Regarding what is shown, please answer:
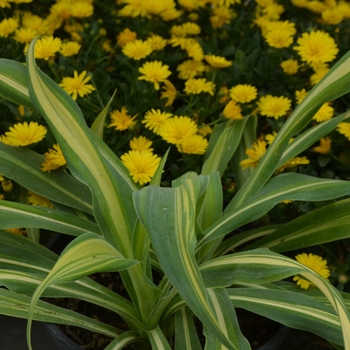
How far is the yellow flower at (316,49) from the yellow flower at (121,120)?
0.39 metres

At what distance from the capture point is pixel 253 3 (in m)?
1.62

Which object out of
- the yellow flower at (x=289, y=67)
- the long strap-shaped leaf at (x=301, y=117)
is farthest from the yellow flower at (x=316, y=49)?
the long strap-shaped leaf at (x=301, y=117)

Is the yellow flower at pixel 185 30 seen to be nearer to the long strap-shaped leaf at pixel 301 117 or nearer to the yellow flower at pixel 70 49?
the yellow flower at pixel 70 49

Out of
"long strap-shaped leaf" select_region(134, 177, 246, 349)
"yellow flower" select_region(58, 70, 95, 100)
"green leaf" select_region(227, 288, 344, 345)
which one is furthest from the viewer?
"yellow flower" select_region(58, 70, 95, 100)

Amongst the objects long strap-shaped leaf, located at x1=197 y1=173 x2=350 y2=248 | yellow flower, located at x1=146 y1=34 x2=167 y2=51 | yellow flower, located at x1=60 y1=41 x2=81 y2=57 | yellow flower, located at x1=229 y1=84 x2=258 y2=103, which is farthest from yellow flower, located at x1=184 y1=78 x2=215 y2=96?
long strap-shaped leaf, located at x1=197 y1=173 x2=350 y2=248

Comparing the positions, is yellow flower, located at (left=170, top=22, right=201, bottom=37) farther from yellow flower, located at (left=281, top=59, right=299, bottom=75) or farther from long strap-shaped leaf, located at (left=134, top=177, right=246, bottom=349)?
long strap-shaped leaf, located at (left=134, top=177, right=246, bottom=349)

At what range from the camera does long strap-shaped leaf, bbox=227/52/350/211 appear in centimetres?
88

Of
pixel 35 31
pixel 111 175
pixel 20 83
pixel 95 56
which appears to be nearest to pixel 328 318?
pixel 111 175

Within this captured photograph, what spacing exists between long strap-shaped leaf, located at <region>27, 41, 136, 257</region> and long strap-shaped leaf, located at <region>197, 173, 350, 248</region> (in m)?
0.12

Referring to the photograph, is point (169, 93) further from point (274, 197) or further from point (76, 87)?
point (274, 197)

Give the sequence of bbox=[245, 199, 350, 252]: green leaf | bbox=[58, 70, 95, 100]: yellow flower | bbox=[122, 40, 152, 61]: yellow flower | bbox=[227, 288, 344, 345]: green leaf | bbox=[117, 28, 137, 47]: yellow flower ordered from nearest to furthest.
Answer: bbox=[227, 288, 344, 345]: green leaf, bbox=[245, 199, 350, 252]: green leaf, bbox=[58, 70, 95, 100]: yellow flower, bbox=[122, 40, 152, 61]: yellow flower, bbox=[117, 28, 137, 47]: yellow flower

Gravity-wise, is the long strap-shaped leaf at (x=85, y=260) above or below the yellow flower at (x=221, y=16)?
below

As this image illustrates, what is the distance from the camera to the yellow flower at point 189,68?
1.23m

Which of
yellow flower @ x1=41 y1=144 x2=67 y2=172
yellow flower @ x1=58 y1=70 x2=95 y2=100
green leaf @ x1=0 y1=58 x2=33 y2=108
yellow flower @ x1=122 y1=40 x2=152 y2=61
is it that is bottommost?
yellow flower @ x1=41 y1=144 x2=67 y2=172
